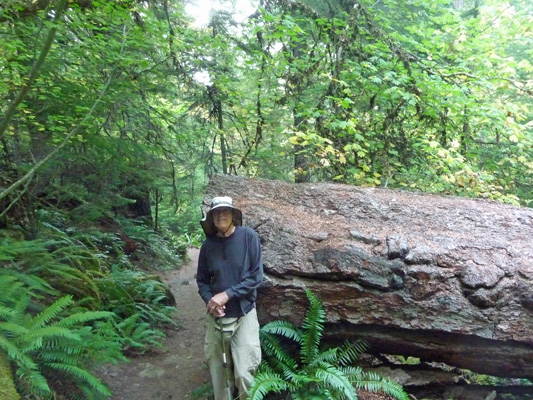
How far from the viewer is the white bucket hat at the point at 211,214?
4.00 meters

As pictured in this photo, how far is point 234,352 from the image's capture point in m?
4.05

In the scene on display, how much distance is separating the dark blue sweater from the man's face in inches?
5.4

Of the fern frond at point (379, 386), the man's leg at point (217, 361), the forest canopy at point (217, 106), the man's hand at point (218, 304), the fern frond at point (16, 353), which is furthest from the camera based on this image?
the forest canopy at point (217, 106)

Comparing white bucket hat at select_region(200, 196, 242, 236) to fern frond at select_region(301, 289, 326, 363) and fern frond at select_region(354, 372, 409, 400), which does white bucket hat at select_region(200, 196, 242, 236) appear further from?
fern frond at select_region(354, 372, 409, 400)

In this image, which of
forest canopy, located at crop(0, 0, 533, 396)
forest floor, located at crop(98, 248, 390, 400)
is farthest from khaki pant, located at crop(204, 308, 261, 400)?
forest canopy, located at crop(0, 0, 533, 396)

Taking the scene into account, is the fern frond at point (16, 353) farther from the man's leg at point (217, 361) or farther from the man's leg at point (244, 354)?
the man's leg at point (244, 354)

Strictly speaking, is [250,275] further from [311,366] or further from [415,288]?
[415,288]

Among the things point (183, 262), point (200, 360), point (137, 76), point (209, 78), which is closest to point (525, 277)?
point (200, 360)

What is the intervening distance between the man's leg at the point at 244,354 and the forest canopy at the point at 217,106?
2.89 m

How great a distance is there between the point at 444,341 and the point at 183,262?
9632 millimetres

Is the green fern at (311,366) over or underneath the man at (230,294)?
underneath

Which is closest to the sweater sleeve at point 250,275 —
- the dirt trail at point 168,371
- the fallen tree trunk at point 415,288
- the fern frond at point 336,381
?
the fallen tree trunk at point 415,288

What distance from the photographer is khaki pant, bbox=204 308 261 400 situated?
401 cm

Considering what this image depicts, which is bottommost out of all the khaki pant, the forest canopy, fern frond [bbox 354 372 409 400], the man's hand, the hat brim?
fern frond [bbox 354 372 409 400]
